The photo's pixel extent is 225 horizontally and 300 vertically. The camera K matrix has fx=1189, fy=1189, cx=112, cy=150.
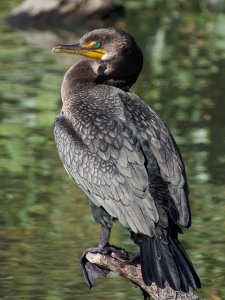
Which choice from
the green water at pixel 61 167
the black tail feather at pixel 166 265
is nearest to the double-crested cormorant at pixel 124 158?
the black tail feather at pixel 166 265

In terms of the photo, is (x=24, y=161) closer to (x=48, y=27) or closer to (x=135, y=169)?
(x=135, y=169)

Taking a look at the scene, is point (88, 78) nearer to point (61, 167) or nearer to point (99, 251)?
point (99, 251)

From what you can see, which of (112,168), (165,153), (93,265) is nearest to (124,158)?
(112,168)

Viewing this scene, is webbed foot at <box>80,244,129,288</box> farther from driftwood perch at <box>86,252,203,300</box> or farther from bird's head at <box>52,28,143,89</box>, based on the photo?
bird's head at <box>52,28,143,89</box>

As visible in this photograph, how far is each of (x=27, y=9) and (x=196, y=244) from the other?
9340 mm

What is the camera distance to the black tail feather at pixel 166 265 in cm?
589

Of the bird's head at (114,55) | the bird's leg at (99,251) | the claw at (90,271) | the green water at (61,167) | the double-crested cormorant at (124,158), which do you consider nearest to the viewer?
the double-crested cormorant at (124,158)

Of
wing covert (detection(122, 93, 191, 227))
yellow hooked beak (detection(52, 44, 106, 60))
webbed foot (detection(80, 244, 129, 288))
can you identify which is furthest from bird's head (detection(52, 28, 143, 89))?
webbed foot (detection(80, 244, 129, 288))

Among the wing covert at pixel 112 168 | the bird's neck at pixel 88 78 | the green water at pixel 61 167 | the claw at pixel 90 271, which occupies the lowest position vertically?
the green water at pixel 61 167

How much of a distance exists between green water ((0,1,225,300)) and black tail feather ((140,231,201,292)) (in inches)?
71.1

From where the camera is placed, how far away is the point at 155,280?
233 inches

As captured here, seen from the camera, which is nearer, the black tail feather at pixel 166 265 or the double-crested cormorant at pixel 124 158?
the black tail feather at pixel 166 265

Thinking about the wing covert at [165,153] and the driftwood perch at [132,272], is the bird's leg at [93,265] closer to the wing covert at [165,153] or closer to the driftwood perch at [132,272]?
the driftwood perch at [132,272]

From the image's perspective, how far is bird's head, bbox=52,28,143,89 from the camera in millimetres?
6934
